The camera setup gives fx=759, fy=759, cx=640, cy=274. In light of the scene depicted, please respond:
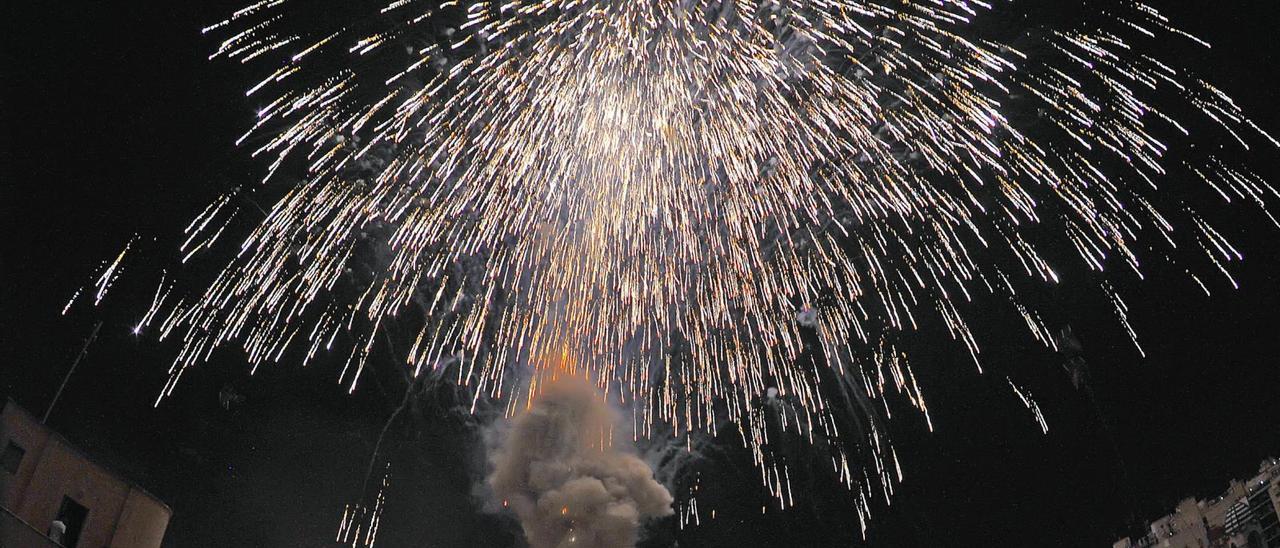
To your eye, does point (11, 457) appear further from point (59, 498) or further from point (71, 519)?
point (71, 519)

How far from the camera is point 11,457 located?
19828 millimetres

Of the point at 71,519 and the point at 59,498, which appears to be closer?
the point at 59,498

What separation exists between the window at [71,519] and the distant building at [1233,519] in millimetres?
42363

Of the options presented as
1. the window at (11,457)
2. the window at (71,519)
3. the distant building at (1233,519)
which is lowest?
the window at (71,519)

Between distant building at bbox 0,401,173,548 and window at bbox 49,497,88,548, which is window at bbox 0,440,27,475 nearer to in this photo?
distant building at bbox 0,401,173,548

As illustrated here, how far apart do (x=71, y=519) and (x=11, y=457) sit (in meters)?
3.80

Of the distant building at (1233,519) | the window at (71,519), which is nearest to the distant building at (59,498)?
the window at (71,519)

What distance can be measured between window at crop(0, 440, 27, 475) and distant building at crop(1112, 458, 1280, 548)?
42.7m

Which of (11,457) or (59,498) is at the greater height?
(11,457)

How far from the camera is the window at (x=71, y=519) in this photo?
874 inches

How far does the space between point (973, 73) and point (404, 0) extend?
1217cm

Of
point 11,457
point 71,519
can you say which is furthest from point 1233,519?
point 11,457

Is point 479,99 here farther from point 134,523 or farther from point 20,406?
point 134,523

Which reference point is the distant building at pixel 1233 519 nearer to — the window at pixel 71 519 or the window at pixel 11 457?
the window at pixel 71 519
